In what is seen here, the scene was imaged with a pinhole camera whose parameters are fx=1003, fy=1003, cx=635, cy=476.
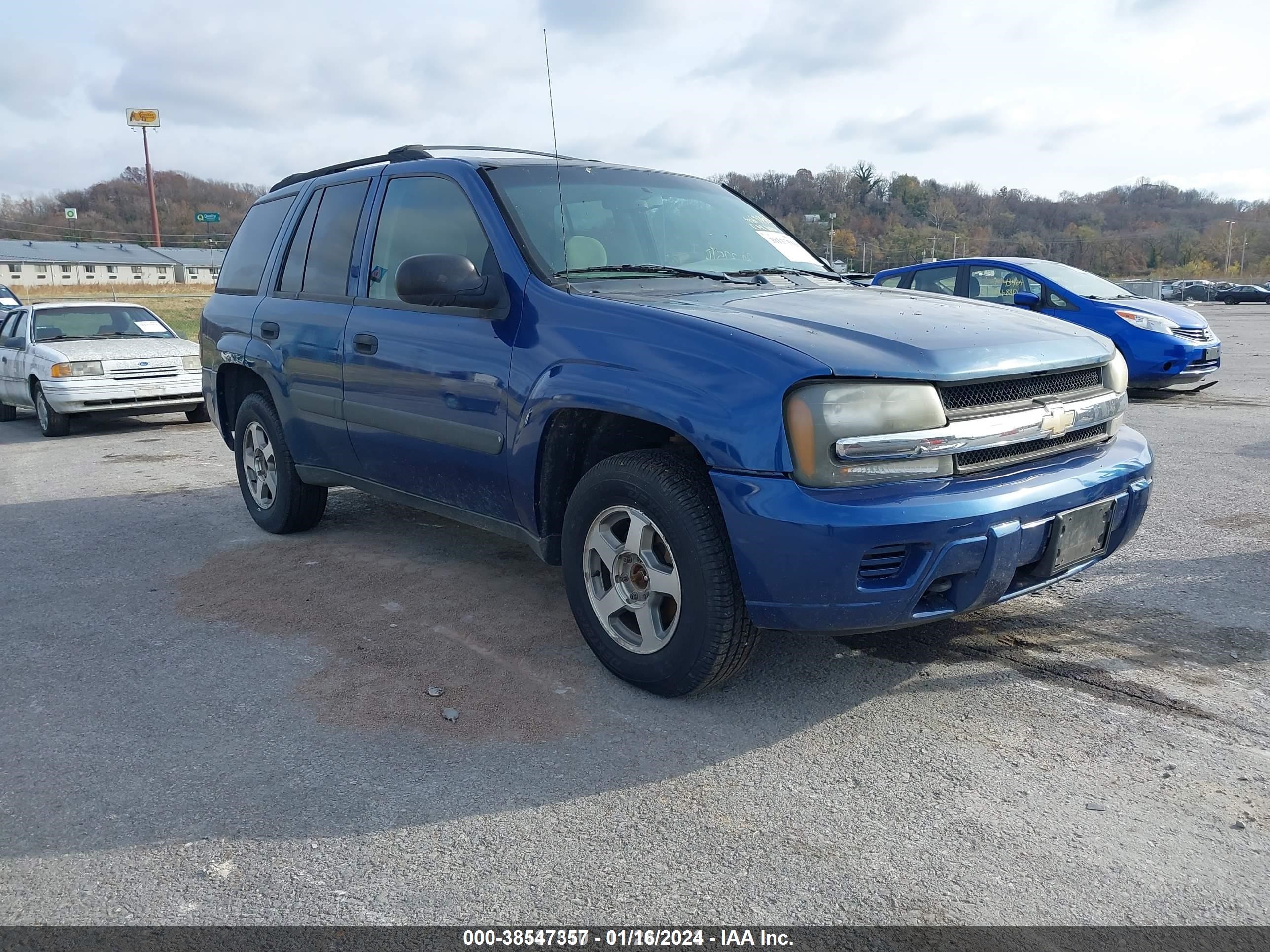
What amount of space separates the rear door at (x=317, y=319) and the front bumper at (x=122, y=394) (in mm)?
6274

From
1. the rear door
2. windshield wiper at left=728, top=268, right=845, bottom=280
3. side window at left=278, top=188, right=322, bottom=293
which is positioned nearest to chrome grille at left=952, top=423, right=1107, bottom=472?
windshield wiper at left=728, top=268, right=845, bottom=280

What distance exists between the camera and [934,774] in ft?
9.32

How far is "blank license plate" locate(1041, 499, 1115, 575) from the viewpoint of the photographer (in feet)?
10.2

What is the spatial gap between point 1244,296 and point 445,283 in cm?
6737

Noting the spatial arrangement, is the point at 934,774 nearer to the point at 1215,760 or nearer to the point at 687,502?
the point at 1215,760

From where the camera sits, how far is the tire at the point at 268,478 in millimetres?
5418

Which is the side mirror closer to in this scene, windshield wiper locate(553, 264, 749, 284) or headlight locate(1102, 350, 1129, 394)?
windshield wiper locate(553, 264, 749, 284)

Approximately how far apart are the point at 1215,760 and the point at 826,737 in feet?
3.59

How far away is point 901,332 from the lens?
3.19 meters

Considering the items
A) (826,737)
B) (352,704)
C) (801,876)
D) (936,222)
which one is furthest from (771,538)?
(936,222)

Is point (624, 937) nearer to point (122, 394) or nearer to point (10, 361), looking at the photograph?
point (122, 394)

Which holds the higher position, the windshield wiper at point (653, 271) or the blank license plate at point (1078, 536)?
the windshield wiper at point (653, 271)

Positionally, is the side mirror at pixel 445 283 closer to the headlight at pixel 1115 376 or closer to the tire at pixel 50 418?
the headlight at pixel 1115 376

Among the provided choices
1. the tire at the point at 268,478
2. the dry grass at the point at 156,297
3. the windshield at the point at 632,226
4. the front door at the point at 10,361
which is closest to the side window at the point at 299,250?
the tire at the point at 268,478
